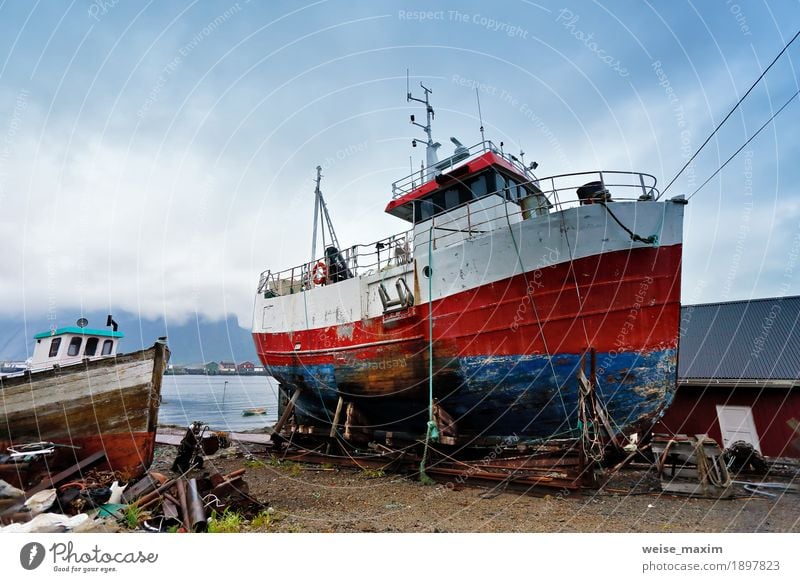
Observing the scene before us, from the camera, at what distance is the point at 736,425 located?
11406 millimetres

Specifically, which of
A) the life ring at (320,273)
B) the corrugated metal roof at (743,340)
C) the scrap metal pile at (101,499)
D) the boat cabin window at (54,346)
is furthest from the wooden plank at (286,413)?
the corrugated metal roof at (743,340)

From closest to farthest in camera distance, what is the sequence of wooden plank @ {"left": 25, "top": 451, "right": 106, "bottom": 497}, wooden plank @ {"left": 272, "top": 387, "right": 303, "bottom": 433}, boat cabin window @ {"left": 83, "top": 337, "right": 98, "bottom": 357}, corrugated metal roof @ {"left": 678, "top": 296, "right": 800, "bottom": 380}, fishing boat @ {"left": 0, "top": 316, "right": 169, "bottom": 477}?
wooden plank @ {"left": 25, "top": 451, "right": 106, "bottom": 497}, fishing boat @ {"left": 0, "top": 316, "right": 169, "bottom": 477}, boat cabin window @ {"left": 83, "top": 337, "right": 98, "bottom": 357}, corrugated metal roof @ {"left": 678, "top": 296, "right": 800, "bottom": 380}, wooden plank @ {"left": 272, "top": 387, "right": 303, "bottom": 433}

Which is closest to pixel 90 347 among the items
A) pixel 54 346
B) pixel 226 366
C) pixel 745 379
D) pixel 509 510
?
pixel 54 346

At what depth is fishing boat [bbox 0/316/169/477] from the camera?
8.21 metres

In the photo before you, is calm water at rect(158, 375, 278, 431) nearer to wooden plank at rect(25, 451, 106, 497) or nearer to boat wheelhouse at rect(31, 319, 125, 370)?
boat wheelhouse at rect(31, 319, 125, 370)

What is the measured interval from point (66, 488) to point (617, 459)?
10.3 m

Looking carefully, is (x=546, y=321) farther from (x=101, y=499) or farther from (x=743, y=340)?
(x=743, y=340)

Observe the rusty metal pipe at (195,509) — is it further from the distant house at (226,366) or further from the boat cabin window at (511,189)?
the distant house at (226,366)

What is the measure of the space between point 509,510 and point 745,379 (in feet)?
33.0

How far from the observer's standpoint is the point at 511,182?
10391 millimetres

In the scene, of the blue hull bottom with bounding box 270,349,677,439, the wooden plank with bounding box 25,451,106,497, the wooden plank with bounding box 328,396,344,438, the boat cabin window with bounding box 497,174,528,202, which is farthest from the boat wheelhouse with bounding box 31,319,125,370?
the boat cabin window with bounding box 497,174,528,202

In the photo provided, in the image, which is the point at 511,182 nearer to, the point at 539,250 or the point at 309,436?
the point at 539,250

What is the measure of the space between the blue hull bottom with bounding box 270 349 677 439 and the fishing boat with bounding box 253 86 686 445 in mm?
25
